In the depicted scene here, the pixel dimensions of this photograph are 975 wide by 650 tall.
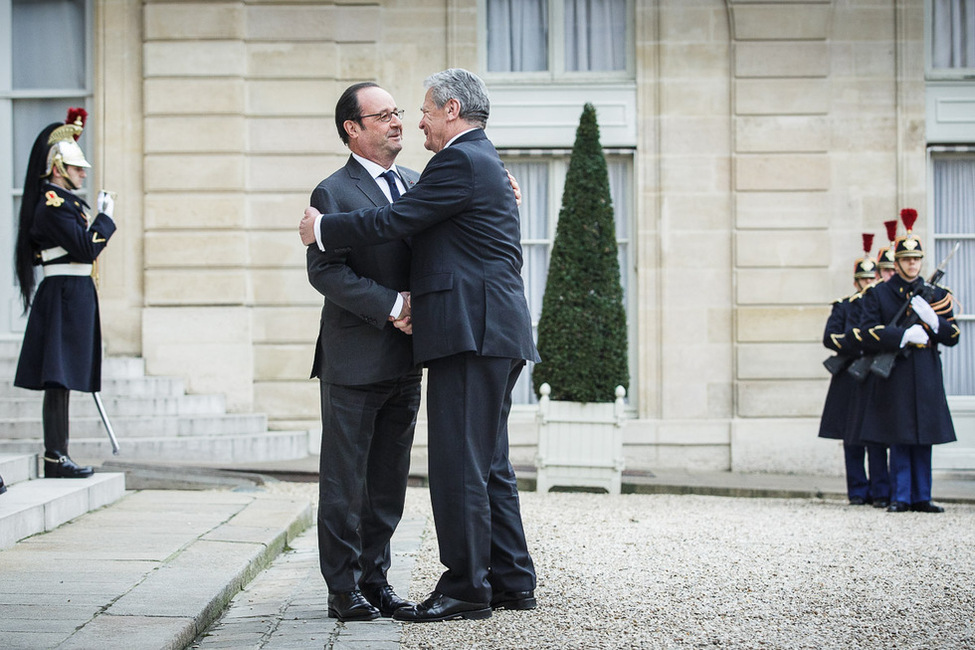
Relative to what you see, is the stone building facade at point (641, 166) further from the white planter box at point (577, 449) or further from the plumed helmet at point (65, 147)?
the plumed helmet at point (65, 147)

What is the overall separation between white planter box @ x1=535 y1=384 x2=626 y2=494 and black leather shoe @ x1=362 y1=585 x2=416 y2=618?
5021 mm

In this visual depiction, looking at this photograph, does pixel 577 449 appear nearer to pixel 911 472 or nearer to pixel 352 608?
pixel 911 472

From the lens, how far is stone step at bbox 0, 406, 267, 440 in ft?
33.3

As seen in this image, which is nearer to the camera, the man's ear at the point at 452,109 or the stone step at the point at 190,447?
the man's ear at the point at 452,109

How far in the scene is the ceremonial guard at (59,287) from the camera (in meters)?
6.98

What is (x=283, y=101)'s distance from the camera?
11516mm

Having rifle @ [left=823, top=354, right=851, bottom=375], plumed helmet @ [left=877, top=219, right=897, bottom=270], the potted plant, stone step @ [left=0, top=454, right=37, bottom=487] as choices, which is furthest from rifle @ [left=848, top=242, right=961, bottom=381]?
stone step @ [left=0, top=454, right=37, bottom=487]

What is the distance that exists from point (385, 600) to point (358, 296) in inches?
43.4

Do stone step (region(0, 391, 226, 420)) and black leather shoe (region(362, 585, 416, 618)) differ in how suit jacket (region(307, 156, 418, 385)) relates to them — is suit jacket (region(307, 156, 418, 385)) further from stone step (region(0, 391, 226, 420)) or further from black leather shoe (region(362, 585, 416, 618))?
→ stone step (region(0, 391, 226, 420))

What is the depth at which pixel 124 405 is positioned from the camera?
35.5 feet

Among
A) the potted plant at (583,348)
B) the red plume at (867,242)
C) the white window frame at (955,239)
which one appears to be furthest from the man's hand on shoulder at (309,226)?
the white window frame at (955,239)

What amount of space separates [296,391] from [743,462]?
421 cm

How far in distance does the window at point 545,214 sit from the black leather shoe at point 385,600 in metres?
7.44

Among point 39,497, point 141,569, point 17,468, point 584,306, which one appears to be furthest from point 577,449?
point 141,569
